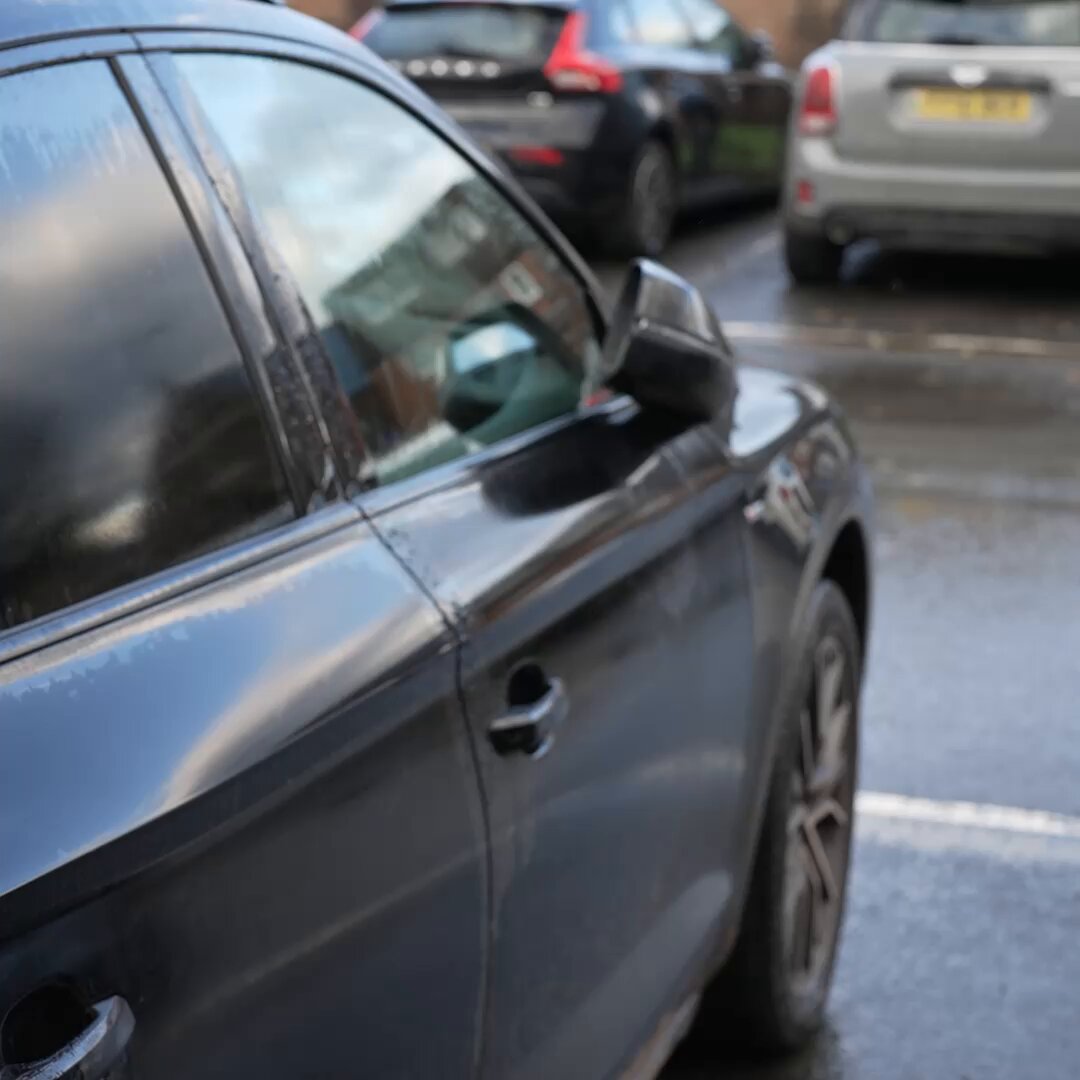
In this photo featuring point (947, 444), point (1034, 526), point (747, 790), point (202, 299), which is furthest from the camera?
point (947, 444)

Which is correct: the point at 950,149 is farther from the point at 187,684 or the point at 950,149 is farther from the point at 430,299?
the point at 187,684

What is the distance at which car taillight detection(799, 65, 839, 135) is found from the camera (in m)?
9.88

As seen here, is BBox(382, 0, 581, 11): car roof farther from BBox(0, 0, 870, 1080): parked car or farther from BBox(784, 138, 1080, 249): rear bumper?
BBox(0, 0, 870, 1080): parked car

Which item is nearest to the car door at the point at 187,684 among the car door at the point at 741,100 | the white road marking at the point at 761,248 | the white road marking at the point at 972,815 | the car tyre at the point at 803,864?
the car tyre at the point at 803,864

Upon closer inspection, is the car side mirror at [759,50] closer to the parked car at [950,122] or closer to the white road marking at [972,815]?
the parked car at [950,122]

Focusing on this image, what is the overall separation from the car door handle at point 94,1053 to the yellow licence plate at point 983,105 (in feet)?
29.5

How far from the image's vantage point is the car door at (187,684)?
137 cm

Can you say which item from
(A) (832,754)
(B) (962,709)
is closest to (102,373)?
(A) (832,754)

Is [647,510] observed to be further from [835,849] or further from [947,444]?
[947,444]

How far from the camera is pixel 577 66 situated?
10969mm

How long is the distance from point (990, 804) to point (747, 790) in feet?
5.22

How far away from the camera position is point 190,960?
142cm

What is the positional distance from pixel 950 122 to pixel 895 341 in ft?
3.97

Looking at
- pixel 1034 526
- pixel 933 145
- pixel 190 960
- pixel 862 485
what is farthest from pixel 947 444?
pixel 190 960
